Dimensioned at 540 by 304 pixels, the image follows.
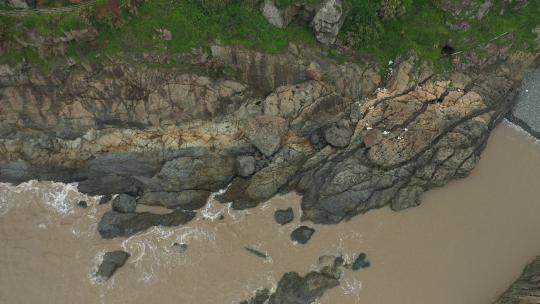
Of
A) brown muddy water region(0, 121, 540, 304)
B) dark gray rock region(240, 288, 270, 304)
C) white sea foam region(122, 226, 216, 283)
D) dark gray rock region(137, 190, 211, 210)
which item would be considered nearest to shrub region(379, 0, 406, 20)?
brown muddy water region(0, 121, 540, 304)

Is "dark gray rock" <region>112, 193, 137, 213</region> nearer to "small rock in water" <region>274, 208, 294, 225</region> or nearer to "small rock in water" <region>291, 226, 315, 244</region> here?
"small rock in water" <region>274, 208, 294, 225</region>

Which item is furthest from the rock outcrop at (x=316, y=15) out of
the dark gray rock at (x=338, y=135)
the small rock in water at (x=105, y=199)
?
the small rock in water at (x=105, y=199)

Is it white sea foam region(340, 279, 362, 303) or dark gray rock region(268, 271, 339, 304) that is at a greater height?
white sea foam region(340, 279, 362, 303)

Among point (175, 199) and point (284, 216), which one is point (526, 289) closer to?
point (284, 216)

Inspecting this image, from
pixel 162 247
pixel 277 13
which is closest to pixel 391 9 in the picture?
pixel 277 13

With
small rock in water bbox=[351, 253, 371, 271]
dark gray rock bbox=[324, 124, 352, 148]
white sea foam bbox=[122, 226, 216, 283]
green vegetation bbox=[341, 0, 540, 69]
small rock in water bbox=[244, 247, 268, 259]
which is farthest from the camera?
green vegetation bbox=[341, 0, 540, 69]
